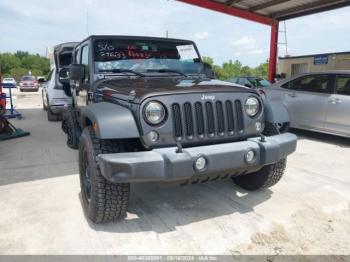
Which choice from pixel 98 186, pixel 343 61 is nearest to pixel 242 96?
pixel 98 186

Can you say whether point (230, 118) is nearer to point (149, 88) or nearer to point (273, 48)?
point (149, 88)

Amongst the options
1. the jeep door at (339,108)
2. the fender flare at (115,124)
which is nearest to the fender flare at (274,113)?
the fender flare at (115,124)

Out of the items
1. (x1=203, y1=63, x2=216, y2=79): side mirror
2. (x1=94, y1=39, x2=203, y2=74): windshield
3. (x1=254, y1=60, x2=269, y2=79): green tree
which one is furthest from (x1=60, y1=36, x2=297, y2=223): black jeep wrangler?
(x1=254, y1=60, x2=269, y2=79): green tree

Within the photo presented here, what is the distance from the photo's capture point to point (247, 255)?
259 cm

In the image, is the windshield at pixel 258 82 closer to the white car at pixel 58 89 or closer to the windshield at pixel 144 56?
the white car at pixel 58 89

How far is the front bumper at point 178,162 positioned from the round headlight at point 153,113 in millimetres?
243

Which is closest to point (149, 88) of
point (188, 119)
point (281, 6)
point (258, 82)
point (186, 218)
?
point (188, 119)

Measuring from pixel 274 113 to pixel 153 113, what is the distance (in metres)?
1.40

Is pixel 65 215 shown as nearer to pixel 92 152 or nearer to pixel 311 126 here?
pixel 92 152

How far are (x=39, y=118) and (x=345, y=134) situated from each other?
8.78 meters

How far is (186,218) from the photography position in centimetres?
320

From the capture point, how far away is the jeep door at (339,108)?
621 cm

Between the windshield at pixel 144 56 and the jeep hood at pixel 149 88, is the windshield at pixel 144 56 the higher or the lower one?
the higher one

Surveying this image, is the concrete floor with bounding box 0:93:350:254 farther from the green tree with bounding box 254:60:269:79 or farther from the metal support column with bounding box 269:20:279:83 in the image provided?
the green tree with bounding box 254:60:269:79
